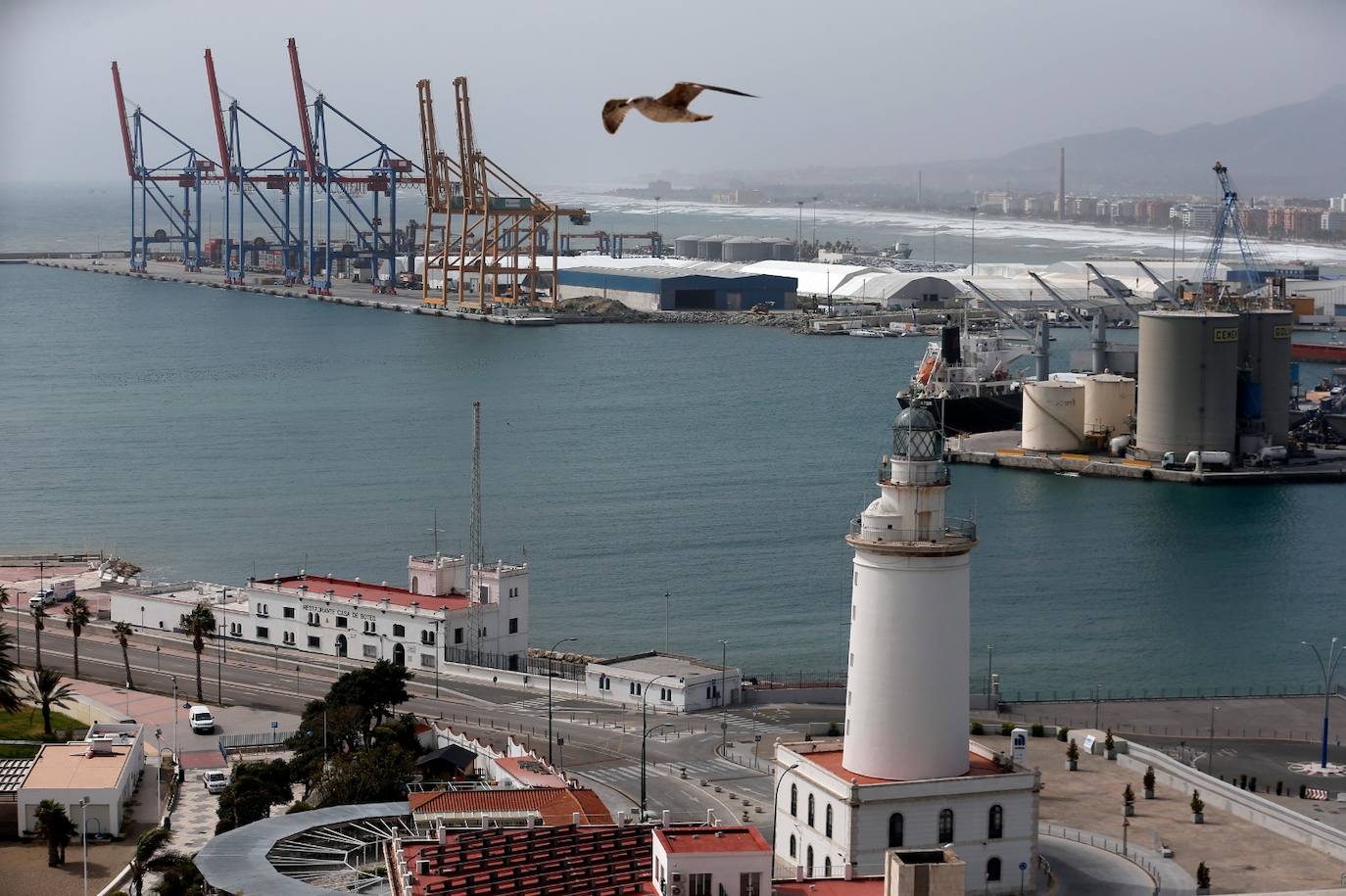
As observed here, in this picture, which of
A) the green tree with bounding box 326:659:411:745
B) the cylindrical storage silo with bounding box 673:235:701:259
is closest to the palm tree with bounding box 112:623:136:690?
the green tree with bounding box 326:659:411:745

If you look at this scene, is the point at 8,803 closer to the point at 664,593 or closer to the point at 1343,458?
the point at 664,593

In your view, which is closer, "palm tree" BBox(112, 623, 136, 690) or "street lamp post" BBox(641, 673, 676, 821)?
"street lamp post" BBox(641, 673, 676, 821)

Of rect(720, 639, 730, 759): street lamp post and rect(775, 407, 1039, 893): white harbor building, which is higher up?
rect(775, 407, 1039, 893): white harbor building

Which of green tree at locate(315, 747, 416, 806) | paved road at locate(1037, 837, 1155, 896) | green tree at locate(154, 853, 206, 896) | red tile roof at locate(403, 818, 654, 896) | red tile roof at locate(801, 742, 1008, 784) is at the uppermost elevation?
red tile roof at locate(801, 742, 1008, 784)

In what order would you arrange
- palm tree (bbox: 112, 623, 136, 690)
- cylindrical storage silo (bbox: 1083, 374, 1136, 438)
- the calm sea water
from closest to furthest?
1. palm tree (bbox: 112, 623, 136, 690)
2. the calm sea water
3. cylindrical storage silo (bbox: 1083, 374, 1136, 438)

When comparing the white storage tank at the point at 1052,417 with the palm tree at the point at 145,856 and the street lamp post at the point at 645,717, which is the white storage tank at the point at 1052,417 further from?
the palm tree at the point at 145,856

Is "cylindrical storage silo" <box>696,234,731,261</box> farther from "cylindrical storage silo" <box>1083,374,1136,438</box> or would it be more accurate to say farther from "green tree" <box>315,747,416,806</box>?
"green tree" <box>315,747,416,806</box>
